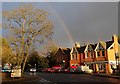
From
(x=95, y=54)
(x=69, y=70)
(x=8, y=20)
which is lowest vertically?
(x=69, y=70)

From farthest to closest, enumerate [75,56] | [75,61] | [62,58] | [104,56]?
1. [62,58]
2. [75,56]
3. [75,61]
4. [104,56]

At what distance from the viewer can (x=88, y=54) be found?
68250 mm

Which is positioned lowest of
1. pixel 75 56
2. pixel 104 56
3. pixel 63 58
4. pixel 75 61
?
pixel 75 61

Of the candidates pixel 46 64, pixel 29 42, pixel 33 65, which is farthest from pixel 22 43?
pixel 33 65

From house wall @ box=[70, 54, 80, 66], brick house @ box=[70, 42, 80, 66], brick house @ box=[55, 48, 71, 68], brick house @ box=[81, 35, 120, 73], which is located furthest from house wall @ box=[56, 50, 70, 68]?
brick house @ box=[81, 35, 120, 73]

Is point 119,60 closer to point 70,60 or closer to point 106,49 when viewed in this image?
point 106,49

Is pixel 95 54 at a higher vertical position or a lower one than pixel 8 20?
lower

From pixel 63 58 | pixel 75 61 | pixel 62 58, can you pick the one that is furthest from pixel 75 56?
pixel 62 58

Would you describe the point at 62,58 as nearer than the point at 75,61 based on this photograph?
No

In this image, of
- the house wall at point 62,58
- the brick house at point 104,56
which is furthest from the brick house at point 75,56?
the brick house at point 104,56

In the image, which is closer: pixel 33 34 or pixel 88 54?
pixel 33 34

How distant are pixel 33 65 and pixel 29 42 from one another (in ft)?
177

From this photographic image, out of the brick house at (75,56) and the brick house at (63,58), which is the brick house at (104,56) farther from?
the brick house at (63,58)

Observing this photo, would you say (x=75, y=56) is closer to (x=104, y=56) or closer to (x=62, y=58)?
(x=62, y=58)
